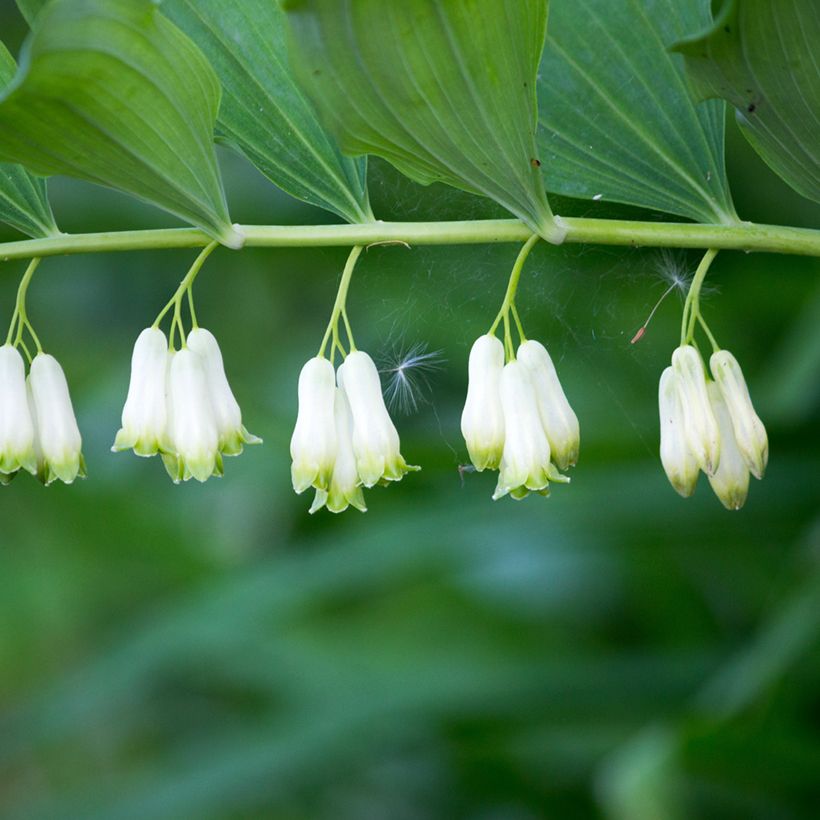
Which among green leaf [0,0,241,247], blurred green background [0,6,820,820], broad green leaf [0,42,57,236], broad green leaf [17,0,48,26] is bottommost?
blurred green background [0,6,820,820]

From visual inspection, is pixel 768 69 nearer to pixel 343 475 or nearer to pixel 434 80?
pixel 434 80

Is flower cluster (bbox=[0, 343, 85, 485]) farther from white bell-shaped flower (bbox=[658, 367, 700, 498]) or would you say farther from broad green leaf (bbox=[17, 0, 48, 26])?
white bell-shaped flower (bbox=[658, 367, 700, 498])

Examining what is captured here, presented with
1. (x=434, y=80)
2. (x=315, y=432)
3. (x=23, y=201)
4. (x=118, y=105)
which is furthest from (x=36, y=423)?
(x=434, y=80)

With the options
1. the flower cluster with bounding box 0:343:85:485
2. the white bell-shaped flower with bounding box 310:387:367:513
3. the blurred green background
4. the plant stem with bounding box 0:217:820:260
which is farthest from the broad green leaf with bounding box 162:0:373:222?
the blurred green background

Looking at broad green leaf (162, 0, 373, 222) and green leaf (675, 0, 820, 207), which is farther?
broad green leaf (162, 0, 373, 222)

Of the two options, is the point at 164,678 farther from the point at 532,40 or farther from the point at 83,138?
the point at 532,40

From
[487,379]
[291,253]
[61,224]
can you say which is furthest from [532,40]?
[291,253]
